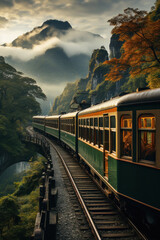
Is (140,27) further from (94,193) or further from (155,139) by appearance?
(155,139)

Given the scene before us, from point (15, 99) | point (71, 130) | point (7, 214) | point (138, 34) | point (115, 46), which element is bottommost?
point (7, 214)

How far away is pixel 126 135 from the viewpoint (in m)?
5.75

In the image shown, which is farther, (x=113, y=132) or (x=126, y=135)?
(x=113, y=132)

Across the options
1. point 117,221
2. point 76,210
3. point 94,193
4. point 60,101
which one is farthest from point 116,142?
point 60,101

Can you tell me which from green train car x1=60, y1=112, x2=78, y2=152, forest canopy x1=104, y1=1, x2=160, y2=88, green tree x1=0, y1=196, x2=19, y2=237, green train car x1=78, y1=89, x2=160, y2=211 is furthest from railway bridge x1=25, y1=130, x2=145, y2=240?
forest canopy x1=104, y1=1, x2=160, y2=88

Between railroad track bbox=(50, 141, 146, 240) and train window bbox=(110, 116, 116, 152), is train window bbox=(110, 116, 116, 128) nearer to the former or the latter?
train window bbox=(110, 116, 116, 152)

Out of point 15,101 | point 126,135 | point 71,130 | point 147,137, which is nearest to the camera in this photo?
point 147,137

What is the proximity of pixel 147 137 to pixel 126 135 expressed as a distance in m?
0.69

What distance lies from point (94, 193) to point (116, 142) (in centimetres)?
411

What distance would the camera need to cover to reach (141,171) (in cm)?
512

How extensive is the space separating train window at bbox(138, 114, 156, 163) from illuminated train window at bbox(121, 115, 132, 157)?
351mm

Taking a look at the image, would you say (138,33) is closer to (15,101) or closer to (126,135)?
(126,135)

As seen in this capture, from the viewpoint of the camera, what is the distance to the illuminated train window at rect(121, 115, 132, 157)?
560 centimetres

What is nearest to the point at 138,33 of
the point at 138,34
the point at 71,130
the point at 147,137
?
the point at 138,34
